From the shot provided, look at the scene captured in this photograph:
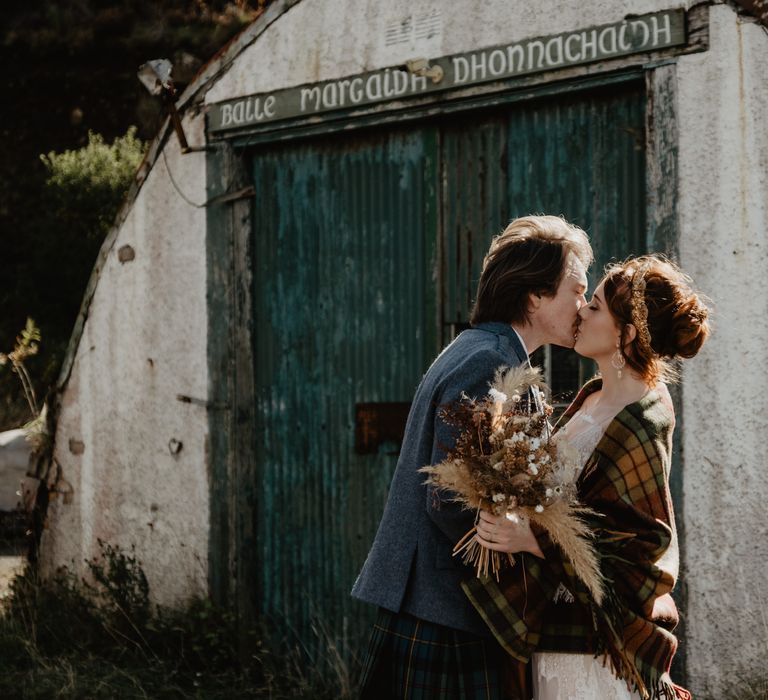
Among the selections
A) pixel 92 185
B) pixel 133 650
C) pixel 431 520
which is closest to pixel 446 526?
pixel 431 520

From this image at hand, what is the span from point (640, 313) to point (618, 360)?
7.3 inches

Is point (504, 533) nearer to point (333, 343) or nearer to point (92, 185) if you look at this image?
point (333, 343)

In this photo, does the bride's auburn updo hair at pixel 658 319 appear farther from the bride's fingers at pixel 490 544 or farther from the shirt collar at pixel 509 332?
the bride's fingers at pixel 490 544

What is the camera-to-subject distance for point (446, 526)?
2.98m

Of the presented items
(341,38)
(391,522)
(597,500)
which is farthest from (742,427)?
(341,38)

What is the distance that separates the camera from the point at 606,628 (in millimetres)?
3031

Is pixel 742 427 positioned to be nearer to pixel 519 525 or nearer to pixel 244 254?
pixel 519 525

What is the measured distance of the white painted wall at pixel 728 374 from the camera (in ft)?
14.8

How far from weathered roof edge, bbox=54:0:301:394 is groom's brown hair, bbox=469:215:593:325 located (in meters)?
3.36

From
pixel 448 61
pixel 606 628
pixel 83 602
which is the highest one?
pixel 448 61

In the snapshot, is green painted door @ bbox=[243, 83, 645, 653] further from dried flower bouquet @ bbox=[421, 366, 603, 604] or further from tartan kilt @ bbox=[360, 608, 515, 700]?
dried flower bouquet @ bbox=[421, 366, 603, 604]

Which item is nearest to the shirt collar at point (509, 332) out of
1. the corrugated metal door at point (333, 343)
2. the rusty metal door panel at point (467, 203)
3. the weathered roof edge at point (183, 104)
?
the rusty metal door panel at point (467, 203)

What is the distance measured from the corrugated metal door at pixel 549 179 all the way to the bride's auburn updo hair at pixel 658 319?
1.43 metres

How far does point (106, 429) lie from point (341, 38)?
2.90 m
